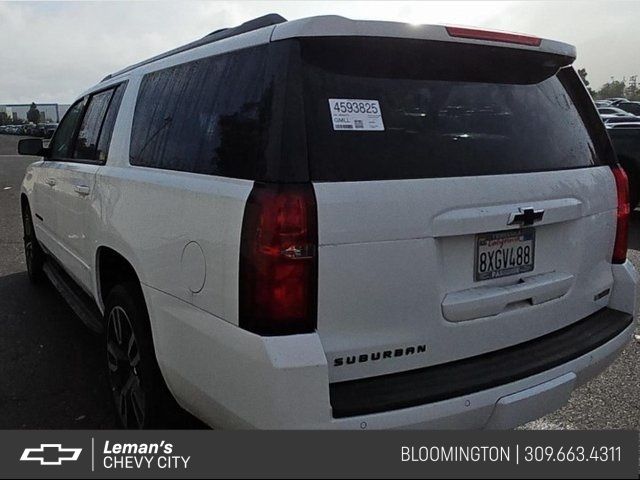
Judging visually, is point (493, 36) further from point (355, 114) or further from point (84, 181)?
point (84, 181)

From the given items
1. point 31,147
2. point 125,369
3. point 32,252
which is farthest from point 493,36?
point 32,252

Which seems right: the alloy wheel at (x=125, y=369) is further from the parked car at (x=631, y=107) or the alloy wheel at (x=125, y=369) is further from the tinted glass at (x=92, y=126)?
the parked car at (x=631, y=107)

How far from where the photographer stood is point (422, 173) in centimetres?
207

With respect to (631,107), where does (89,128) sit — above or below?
below

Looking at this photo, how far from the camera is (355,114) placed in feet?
6.58

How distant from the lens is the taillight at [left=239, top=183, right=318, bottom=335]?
185 cm

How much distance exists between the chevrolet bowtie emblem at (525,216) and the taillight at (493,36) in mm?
711

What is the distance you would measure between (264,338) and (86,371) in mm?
2467

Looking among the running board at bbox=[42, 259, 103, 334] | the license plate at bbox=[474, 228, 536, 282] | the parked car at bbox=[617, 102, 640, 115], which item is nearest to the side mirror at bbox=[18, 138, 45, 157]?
the running board at bbox=[42, 259, 103, 334]

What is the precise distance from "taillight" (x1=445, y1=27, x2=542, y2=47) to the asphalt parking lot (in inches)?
79.6

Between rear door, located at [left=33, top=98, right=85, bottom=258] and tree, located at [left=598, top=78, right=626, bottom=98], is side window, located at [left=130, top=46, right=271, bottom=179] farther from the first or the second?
tree, located at [left=598, top=78, right=626, bottom=98]

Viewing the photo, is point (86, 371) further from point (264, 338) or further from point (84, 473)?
point (264, 338)

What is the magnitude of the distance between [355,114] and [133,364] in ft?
5.44

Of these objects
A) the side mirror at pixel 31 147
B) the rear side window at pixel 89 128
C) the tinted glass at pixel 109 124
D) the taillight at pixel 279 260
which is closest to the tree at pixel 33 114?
the side mirror at pixel 31 147
